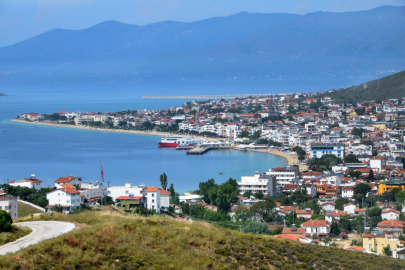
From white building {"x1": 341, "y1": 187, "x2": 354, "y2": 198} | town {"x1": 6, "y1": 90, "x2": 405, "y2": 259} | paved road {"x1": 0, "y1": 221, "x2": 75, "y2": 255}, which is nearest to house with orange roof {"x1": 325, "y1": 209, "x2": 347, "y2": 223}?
town {"x1": 6, "y1": 90, "x2": 405, "y2": 259}

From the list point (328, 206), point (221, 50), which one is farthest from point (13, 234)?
point (221, 50)

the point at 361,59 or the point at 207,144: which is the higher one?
the point at 361,59

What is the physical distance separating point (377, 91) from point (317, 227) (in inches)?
1264

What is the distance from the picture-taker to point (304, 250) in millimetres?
4652

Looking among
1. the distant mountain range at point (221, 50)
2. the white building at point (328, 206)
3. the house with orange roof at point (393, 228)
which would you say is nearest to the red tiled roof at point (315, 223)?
the house with orange roof at point (393, 228)

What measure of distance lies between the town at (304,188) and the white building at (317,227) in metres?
0.01

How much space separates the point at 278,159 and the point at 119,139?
9.16 meters

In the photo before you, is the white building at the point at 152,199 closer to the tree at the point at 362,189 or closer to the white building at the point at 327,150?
the tree at the point at 362,189

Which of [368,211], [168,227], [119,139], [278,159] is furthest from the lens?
[119,139]

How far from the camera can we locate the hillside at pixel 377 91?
37.3 m

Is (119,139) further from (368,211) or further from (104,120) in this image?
(368,211)

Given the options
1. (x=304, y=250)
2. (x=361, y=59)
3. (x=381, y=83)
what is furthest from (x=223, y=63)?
(x=304, y=250)

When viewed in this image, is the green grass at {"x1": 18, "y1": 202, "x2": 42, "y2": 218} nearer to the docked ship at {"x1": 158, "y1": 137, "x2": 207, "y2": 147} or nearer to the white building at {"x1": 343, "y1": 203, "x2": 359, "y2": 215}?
the white building at {"x1": 343, "y1": 203, "x2": 359, "y2": 215}

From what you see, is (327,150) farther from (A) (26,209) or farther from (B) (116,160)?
(A) (26,209)
